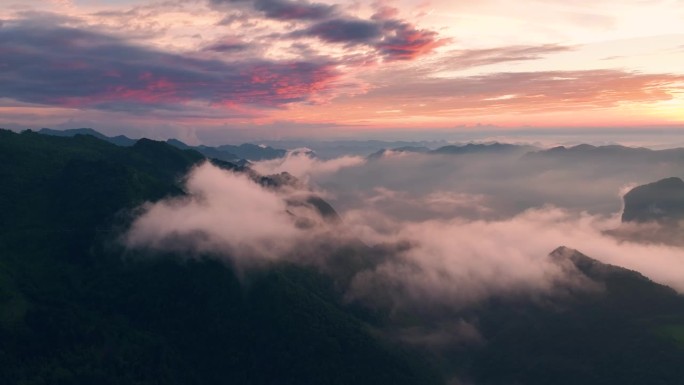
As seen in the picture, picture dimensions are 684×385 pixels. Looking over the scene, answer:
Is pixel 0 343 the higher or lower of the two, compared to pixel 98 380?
higher

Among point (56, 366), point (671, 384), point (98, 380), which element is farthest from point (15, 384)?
point (671, 384)

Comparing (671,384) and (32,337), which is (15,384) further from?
(671,384)

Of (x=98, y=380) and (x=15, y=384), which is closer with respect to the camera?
(x=15, y=384)

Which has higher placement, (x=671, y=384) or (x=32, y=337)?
(x=32, y=337)

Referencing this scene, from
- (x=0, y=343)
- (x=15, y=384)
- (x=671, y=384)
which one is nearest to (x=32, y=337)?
(x=0, y=343)

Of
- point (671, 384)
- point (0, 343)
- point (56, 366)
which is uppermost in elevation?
point (0, 343)

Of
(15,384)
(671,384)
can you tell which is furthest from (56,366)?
(671,384)

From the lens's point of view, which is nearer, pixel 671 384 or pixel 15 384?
pixel 15 384

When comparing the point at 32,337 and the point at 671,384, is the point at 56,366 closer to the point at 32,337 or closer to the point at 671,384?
the point at 32,337
